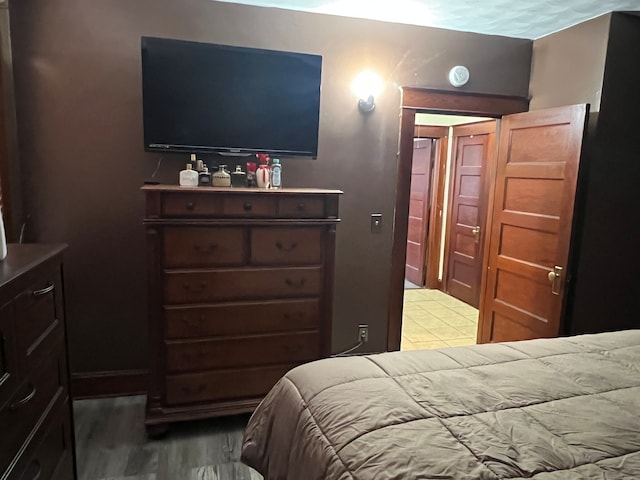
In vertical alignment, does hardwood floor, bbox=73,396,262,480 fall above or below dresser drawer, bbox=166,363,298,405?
below

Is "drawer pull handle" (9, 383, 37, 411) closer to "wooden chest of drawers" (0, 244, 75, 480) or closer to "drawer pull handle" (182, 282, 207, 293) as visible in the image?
"wooden chest of drawers" (0, 244, 75, 480)

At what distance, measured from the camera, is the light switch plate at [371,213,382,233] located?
10.5 feet

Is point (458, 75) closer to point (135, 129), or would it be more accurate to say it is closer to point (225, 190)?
point (225, 190)

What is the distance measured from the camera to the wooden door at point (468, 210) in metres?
4.97

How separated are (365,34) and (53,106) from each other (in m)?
1.95

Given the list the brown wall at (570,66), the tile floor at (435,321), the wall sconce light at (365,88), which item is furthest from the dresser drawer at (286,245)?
the brown wall at (570,66)

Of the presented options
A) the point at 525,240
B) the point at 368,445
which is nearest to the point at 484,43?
the point at 525,240

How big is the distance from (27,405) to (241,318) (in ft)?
3.80

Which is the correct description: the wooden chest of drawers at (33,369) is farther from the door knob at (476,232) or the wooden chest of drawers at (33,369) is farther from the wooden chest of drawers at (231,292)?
the door knob at (476,232)

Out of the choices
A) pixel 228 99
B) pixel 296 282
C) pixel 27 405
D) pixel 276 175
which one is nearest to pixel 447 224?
pixel 276 175

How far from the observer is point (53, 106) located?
257 cm

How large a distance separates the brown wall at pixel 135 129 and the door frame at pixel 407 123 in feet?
0.19

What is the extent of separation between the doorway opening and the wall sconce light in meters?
1.92

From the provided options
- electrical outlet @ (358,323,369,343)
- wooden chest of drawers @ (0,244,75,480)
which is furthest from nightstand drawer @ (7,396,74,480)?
electrical outlet @ (358,323,369,343)
